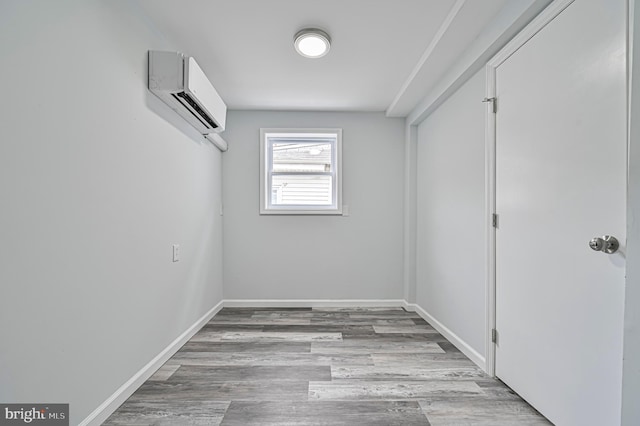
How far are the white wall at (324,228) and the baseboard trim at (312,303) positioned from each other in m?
0.05

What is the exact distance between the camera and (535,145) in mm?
1600

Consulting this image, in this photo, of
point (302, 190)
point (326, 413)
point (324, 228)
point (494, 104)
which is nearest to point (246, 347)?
point (326, 413)

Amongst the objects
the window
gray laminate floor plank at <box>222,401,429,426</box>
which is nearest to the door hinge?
gray laminate floor plank at <box>222,401,429,426</box>

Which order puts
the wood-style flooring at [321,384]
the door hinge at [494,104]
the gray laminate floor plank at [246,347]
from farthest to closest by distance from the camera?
the gray laminate floor plank at [246,347], the door hinge at [494,104], the wood-style flooring at [321,384]

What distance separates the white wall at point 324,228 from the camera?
3.62 m

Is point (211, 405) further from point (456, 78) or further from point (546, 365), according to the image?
point (456, 78)

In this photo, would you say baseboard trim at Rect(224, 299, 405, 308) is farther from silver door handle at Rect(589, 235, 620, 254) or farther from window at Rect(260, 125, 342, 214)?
silver door handle at Rect(589, 235, 620, 254)

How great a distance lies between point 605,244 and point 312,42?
2010mm

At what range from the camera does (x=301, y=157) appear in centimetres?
378

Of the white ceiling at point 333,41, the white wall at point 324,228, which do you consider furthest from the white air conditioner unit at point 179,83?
the white wall at point 324,228

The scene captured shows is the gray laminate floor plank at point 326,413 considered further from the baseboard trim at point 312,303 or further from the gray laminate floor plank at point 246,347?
the baseboard trim at point 312,303

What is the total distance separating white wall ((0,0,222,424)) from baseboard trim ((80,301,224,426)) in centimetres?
4

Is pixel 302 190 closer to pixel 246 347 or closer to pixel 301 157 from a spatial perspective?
pixel 301 157

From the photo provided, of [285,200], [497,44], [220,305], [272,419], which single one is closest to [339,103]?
[285,200]
